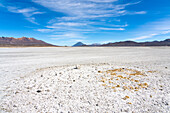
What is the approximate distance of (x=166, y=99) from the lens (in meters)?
4.51

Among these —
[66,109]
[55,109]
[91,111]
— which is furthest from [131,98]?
[55,109]

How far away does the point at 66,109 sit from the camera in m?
3.93

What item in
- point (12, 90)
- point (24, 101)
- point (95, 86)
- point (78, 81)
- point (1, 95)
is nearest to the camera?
point (24, 101)

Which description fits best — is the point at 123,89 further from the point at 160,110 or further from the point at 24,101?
the point at 24,101

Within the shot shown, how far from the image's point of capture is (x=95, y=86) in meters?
5.83

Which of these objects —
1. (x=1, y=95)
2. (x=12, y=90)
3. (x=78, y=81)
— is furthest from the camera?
(x=78, y=81)

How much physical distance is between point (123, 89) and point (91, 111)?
2299mm

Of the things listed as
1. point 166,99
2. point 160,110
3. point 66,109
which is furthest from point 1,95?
point 166,99

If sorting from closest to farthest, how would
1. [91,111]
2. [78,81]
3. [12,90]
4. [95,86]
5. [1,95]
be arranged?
[91,111] → [1,95] → [12,90] → [95,86] → [78,81]

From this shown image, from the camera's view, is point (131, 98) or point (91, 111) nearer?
point (91, 111)

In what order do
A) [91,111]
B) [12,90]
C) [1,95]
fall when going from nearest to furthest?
[91,111] < [1,95] < [12,90]

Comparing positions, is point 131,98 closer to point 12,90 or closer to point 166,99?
point 166,99

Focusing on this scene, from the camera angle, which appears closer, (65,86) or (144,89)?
(144,89)

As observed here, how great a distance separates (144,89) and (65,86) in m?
3.73
